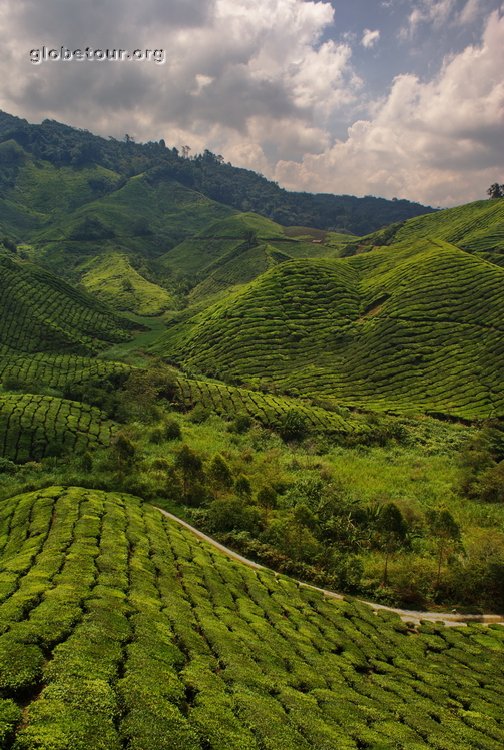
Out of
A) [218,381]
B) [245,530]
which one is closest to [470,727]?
[245,530]

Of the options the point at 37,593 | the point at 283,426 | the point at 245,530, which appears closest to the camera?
the point at 37,593

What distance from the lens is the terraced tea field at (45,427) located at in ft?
286

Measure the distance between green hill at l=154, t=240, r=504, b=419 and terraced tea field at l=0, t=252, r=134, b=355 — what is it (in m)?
28.1

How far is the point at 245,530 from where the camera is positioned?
198 ft

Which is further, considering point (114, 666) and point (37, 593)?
point (37, 593)

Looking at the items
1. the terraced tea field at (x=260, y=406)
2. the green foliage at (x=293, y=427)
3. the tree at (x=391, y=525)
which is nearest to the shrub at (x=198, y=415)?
the terraced tea field at (x=260, y=406)

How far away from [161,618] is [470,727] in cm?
1999

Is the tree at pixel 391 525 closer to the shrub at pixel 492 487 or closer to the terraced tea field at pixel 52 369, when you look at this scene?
the shrub at pixel 492 487

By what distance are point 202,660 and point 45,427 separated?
3010 inches

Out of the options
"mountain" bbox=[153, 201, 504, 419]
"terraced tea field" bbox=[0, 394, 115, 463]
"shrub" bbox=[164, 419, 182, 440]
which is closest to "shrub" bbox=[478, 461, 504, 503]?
"mountain" bbox=[153, 201, 504, 419]

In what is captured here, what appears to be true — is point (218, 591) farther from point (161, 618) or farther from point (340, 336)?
point (340, 336)

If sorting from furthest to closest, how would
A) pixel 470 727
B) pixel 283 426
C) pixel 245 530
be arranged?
1. pixel 283 426
2. pixel 245 530
3. pixel 470 727

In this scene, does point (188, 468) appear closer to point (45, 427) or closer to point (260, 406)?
point (45, 427)

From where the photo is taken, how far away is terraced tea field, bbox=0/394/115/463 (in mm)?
87275
